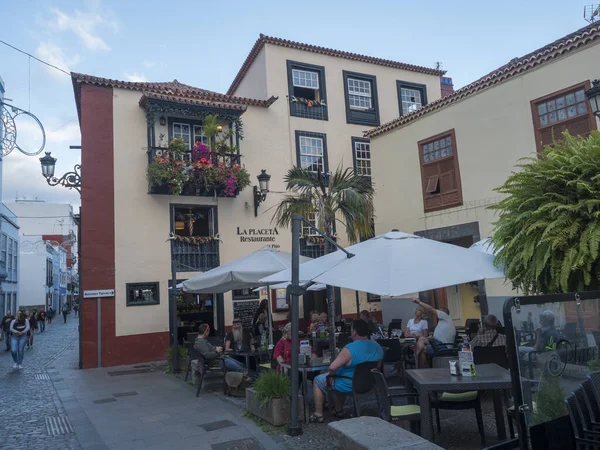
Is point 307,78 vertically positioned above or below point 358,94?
above

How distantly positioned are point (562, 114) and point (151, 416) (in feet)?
35.2

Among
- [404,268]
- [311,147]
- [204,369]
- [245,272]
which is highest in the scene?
[311,147]

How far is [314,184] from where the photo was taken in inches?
403

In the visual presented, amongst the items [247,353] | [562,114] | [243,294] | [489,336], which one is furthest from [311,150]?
[489,336]

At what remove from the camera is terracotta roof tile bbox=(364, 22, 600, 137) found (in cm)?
1077

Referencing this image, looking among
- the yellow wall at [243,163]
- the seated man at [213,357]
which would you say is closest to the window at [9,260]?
the yellow wall at [243,163]

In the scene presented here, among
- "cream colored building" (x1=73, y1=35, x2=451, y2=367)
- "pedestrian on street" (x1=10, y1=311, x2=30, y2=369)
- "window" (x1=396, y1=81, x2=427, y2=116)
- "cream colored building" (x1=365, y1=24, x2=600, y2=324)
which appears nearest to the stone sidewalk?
"pedestrian on street" (x1=10, y1=311, x2=30, y2=369)

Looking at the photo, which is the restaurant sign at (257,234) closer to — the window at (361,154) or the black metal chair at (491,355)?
the window at (361,154)

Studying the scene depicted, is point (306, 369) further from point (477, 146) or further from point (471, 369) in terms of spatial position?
point (477, 146)

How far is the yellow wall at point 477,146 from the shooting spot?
1167 cm

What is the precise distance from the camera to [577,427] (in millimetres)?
2707

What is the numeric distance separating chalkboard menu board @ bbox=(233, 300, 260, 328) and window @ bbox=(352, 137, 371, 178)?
6903mm

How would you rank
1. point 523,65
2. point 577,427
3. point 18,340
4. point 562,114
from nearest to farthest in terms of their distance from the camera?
point 577,427, point 562,114, point 523,65, point 18,340

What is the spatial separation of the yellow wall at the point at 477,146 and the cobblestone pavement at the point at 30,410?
8.55 meters
